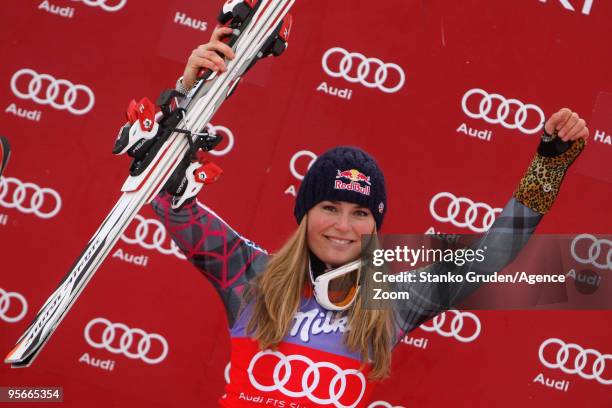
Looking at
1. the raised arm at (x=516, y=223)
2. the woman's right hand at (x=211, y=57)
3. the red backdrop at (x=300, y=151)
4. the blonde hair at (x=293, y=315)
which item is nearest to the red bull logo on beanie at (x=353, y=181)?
the blonde hair at (x=293, y=315)

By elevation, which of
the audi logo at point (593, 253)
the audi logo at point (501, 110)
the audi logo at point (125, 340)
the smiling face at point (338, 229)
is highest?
the audi logo at point (501, 110)

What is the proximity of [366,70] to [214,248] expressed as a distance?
1339 mm

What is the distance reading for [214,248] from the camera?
2.32 metres

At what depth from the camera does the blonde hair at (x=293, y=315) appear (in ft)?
7.34

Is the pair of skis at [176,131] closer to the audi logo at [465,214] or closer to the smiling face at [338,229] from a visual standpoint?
the smiling face at [338,229]

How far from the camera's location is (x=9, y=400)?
3.48 metres

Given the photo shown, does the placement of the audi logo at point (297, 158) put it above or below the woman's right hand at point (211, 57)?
below

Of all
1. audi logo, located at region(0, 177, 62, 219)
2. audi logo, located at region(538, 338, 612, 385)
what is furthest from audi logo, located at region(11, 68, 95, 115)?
audi logo, located at region(538, 338, 612, 385)

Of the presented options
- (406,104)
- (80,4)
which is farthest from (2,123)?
(406,104)

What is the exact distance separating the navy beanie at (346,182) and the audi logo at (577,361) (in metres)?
1.39

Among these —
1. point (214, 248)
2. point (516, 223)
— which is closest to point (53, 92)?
point (214, 248)

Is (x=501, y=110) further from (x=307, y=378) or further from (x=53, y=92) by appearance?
(x=53, y=92)

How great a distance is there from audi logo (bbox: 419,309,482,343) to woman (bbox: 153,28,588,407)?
111 centimetres

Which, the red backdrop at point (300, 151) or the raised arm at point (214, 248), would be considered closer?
the raised arm at point (214, 248)
